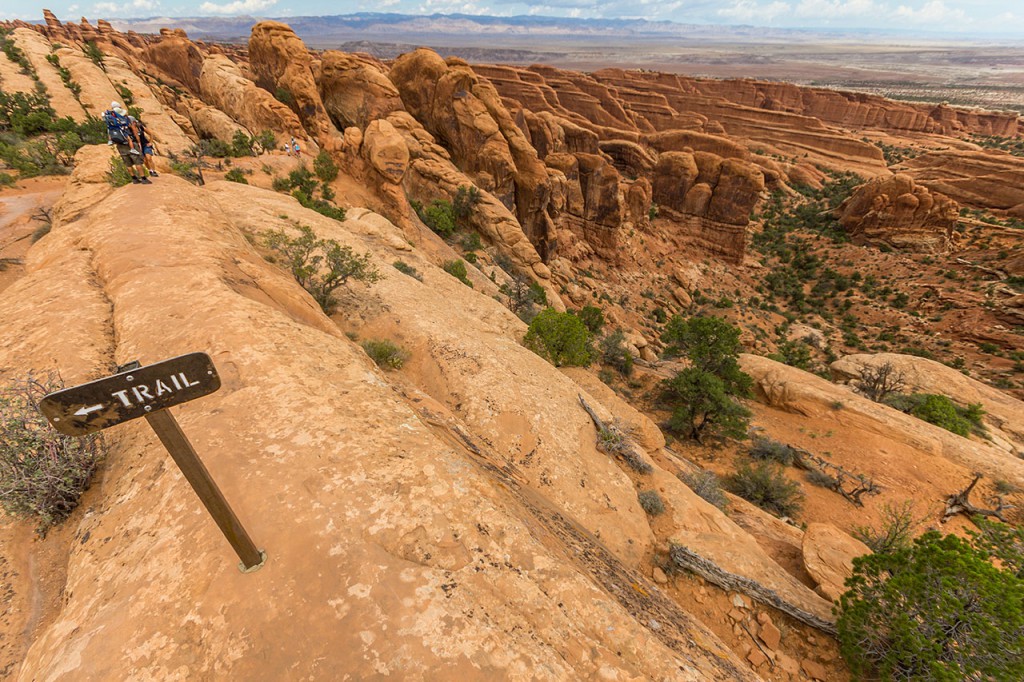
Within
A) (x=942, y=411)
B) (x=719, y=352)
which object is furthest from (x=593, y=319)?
(x=942, y=411)

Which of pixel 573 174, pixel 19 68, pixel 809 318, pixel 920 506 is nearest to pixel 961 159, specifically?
pixel 809 318

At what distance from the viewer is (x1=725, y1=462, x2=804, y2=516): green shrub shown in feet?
48.5

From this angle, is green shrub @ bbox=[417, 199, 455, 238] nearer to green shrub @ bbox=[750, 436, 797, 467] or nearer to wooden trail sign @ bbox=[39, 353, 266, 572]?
green shrub @ bbox=[750, 436, 797, 467]

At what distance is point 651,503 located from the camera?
1039 centimetres

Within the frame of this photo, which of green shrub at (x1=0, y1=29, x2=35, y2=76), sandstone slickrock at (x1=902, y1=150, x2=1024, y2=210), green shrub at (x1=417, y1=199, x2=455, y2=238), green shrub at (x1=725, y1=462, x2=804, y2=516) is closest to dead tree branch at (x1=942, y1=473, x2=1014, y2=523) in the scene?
green shrub at (x1=725, y1=462, x2=804, y2=516)

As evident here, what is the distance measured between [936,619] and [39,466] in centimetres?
1196

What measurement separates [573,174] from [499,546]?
4355 centimetres

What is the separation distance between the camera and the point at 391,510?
479 centimetres

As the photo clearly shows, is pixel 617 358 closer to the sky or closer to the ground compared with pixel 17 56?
Answer: closer to the ground

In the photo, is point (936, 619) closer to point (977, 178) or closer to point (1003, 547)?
point (1003, 547)

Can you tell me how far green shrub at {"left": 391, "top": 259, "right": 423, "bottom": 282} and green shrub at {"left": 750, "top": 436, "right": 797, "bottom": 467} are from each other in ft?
54.4

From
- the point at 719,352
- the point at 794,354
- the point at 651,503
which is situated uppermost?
the point at 651,503

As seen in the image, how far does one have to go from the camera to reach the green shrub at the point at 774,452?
17.8 m

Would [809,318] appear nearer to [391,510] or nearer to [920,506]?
[920,506]
